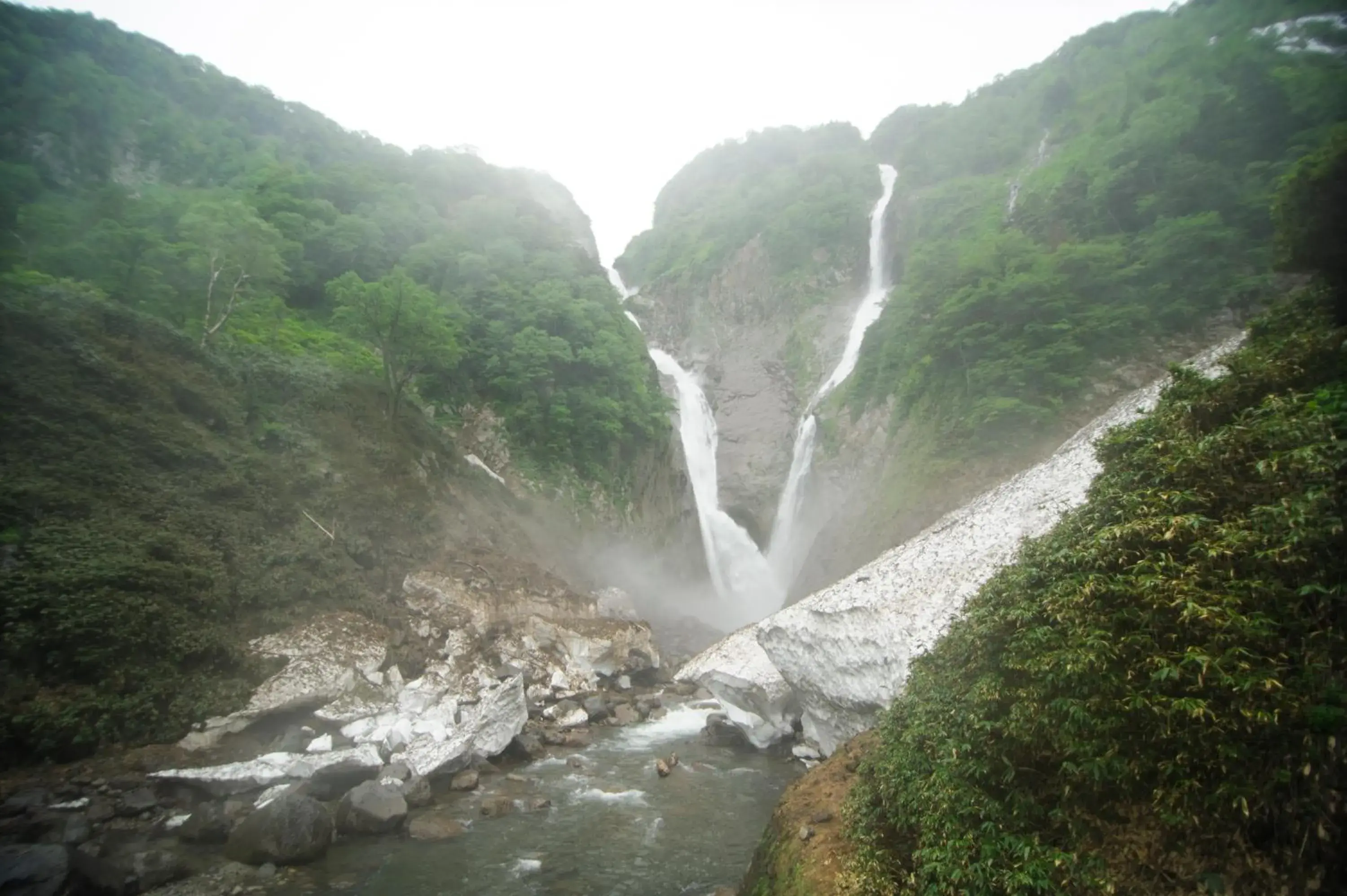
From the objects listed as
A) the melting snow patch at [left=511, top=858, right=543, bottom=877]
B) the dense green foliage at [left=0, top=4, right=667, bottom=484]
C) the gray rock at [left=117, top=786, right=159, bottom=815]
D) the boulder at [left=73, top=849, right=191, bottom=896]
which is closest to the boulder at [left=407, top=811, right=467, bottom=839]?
the melting snow patch at [left=511, top=858, right=543, bottom=877]

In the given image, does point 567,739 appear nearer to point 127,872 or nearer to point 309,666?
point 309,666

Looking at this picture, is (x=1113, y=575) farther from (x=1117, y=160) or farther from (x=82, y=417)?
(x=1117, y=160)

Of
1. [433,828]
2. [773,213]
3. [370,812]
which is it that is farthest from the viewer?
[773,213]

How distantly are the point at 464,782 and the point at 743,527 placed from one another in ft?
102

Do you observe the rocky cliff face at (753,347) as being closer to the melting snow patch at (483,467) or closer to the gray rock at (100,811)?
the melting snow patch at (483,467)

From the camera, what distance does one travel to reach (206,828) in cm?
986

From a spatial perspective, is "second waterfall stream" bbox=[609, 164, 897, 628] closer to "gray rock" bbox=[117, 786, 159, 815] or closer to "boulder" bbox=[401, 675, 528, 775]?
"boulder" bbox=[401, 675, 528, 775]

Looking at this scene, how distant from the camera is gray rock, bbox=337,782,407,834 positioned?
10.8 metres

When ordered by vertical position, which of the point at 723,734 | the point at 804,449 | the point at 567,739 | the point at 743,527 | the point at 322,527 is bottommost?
the point at 743,527

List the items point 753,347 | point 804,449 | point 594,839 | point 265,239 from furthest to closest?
point 753,347, point 804,449, point 265,239, point 594,839

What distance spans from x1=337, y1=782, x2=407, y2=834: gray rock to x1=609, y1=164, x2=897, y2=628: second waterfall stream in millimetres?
24323

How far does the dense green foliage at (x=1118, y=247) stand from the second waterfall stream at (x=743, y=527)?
21.1 ft

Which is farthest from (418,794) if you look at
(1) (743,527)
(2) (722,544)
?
(1) (743,527)

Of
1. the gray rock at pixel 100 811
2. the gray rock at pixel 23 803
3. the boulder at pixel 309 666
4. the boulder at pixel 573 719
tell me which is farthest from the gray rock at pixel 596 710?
the gray rock at pixel 23 803
